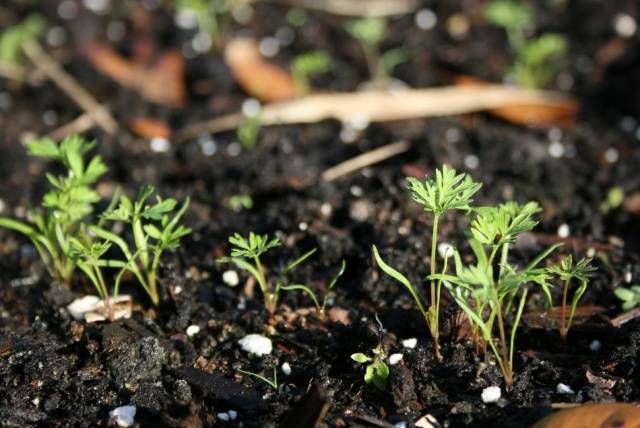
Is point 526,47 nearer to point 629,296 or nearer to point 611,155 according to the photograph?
point 611,155

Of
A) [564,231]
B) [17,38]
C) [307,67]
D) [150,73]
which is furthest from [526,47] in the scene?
[17,38]

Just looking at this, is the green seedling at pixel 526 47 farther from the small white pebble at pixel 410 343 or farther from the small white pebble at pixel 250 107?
the small white pebble at pixel 410 343

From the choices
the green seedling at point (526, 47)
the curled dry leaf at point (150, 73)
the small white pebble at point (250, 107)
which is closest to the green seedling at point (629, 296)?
the green seedling at point (526, 47)

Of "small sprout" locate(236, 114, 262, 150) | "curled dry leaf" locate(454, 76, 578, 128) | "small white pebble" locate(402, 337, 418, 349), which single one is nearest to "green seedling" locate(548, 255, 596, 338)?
"small white pebble" locate(402, 337, 418, 349)

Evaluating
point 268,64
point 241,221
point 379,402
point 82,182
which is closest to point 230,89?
point 268,64

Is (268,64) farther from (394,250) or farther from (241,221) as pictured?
(394,250)
